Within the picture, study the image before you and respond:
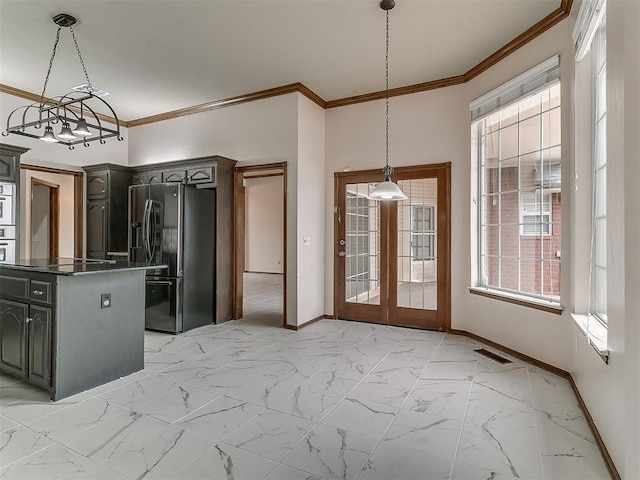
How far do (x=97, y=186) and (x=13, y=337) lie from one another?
3090 mm

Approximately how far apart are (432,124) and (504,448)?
3607 mm

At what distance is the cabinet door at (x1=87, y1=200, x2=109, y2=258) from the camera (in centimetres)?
530

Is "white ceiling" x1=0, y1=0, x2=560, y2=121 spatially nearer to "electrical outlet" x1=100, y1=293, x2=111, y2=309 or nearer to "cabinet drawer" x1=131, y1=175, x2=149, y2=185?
"cabinet drawer" x1=131, y1=175, x2=149, y2=185

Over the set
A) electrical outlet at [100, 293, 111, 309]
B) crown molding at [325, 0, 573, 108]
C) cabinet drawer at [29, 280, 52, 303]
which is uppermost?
crown molding at [325, 0, 573, 108]

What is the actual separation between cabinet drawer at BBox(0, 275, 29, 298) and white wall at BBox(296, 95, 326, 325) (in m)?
2.67

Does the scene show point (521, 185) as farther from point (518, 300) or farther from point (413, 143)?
point (413, 143)

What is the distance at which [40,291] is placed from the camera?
8.69 ft

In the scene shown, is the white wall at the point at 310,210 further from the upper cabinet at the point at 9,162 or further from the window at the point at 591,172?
the upper cabinet at the point at 9,162

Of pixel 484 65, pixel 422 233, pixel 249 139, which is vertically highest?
pixel 484 65

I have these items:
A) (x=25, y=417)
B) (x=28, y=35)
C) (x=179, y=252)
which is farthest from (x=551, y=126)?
(x=28, y=35)

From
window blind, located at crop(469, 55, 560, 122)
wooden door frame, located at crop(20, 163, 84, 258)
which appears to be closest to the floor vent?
window blind, located at crop(469, 55, 560, 122)

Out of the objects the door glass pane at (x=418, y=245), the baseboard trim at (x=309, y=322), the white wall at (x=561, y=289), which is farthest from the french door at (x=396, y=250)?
the white wall at (x=561, y=289)

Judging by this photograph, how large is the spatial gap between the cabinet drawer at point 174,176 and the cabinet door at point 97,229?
99cm

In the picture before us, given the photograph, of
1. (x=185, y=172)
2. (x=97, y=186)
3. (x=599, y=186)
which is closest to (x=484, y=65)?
(x=599, y=186)
